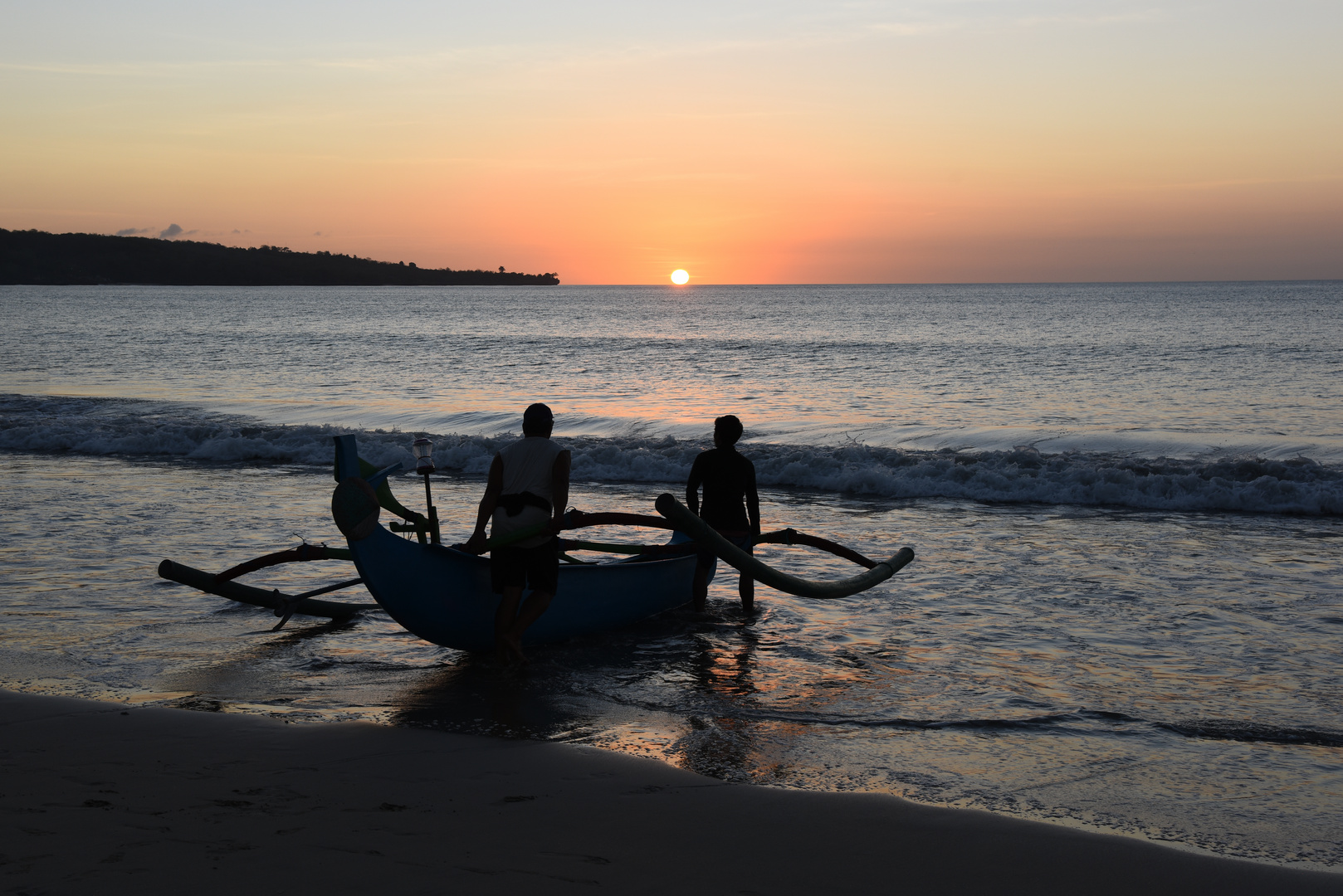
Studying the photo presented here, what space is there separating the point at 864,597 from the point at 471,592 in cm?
359

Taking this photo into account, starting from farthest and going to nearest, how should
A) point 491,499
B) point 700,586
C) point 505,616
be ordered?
point 700,586 → point 505,616 → point 491,499

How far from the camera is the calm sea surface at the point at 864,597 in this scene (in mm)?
4781

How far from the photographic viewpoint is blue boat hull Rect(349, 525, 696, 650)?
5758 mm

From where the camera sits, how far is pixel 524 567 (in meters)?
6.03

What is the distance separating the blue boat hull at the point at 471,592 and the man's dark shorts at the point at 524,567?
0.21m

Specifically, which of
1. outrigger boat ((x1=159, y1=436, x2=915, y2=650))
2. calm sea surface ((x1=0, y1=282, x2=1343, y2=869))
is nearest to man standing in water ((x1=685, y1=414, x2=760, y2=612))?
outrigger boat ((x1=159, y1=436, x2=915, y2=650))

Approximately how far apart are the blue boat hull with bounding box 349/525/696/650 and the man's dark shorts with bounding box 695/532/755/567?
31 cm

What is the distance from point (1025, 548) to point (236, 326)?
218ft

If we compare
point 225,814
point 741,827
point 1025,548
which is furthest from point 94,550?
point 1025,548

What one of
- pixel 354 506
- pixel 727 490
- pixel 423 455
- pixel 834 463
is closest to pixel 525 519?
pixel 423 455

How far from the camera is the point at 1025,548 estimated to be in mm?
10234

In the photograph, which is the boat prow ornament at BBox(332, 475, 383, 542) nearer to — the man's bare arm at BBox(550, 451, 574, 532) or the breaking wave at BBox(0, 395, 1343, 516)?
the man's bare arm at BBox(550, 451, 574, 532)

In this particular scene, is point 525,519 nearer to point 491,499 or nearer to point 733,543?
point 491,499

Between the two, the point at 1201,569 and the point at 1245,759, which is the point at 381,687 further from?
the point at 1201,569
